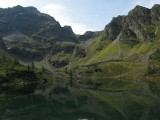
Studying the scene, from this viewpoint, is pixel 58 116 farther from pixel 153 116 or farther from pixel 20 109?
pixel 153 116

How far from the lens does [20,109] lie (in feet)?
408

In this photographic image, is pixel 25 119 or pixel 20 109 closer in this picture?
pixel 25 119

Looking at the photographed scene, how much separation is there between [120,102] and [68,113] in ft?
134

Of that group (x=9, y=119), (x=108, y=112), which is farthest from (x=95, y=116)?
(x=9, y=119)

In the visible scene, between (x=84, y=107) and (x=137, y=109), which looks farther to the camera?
(x=84, y=107)

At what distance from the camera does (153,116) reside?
100375 millimetres

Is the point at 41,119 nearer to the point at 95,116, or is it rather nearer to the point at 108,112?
the point at 95,116

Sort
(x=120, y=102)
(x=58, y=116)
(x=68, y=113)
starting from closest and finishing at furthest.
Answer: (x=58, y=116) < (x=68, y=113) < (x=120, y=102)

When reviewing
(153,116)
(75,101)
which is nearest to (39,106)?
(75,101)

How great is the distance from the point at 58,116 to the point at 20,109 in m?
23.4

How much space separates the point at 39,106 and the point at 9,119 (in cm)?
3932

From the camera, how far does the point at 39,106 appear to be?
136 meters

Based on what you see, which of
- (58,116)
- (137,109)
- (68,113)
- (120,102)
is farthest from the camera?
(120,102)

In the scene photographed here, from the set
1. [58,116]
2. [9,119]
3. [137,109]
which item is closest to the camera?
[9,119]
